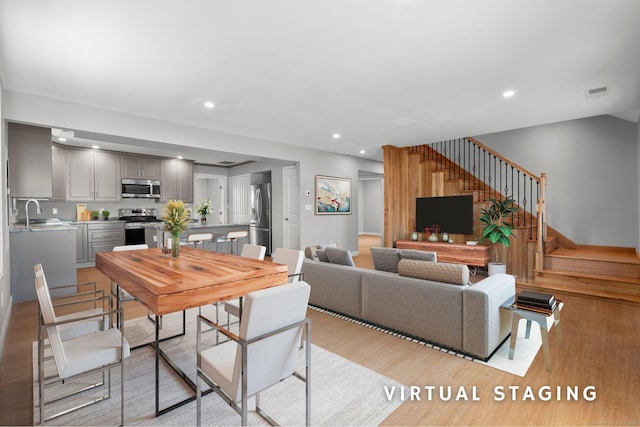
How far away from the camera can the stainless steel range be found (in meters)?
7.04

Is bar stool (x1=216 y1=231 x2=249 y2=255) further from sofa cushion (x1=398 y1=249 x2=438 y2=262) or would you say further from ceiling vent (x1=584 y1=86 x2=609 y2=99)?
ceiling vent (x1=584 y1=86 x2=609 y2=99)

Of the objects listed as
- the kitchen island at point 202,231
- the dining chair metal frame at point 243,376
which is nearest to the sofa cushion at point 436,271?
the dining chair metal frame at point 243,376

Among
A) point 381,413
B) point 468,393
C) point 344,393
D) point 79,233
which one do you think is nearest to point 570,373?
point 468,393

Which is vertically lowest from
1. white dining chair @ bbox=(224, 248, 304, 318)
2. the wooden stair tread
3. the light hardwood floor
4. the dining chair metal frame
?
A: the light hardwood floor

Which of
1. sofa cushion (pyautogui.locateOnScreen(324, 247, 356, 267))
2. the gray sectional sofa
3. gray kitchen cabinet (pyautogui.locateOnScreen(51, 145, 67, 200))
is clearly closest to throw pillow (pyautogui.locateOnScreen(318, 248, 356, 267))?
sofa cushion (pyautogui.locateOnScreen(324, 247, 356, 267))

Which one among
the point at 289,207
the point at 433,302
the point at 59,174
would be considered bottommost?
the point at 433,302

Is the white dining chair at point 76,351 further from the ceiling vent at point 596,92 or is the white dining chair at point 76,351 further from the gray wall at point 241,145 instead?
the ceiling vent at point 596,92

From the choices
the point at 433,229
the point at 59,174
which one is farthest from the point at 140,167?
the point at 433,229

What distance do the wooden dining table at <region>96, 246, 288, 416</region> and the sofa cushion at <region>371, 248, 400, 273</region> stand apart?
138 centimetres

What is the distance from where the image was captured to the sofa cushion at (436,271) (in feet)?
8.64

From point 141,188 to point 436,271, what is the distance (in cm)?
713

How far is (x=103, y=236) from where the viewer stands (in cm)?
673

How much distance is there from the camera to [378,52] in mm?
2682

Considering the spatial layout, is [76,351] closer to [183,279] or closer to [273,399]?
[183,279]
